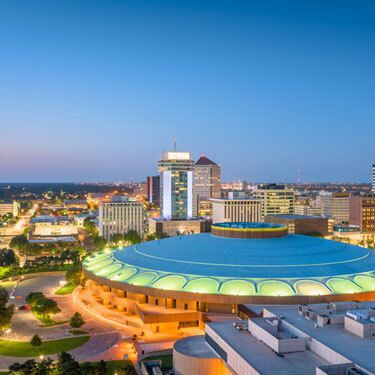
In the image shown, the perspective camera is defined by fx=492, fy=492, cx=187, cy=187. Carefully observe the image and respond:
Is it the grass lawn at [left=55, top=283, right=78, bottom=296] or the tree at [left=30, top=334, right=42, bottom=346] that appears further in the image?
the grass lawn at [left=55, top=283, right=78, bottom=296]

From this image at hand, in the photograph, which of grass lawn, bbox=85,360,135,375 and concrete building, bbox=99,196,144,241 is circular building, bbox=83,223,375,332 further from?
concrete building, bbox=99,196,144,241

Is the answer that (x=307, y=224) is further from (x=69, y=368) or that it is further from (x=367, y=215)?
(x=69, y=368)

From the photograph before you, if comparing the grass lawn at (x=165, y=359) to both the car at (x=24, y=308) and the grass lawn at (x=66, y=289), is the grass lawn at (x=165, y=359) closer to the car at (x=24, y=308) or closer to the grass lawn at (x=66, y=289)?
the car at (x=24, y=308)

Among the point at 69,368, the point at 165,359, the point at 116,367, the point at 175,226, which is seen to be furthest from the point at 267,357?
the point at 175,226

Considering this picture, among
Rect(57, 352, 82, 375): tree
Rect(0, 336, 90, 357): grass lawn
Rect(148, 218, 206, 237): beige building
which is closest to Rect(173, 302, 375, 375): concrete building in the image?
Rect(57, 352, 82, 375): tree

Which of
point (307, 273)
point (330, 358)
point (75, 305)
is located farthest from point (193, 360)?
point (75, 305)

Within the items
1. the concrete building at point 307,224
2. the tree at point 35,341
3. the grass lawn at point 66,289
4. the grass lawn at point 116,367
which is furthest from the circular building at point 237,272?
the concrete building at point 307,224

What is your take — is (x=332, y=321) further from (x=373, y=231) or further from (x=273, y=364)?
(x=373, y=231)
